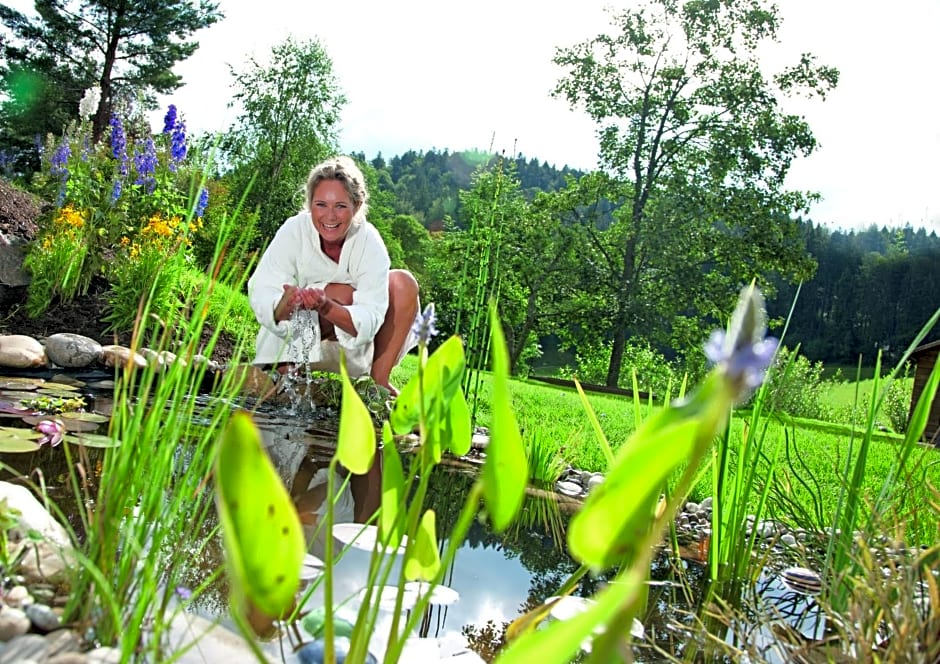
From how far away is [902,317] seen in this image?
1608 inches

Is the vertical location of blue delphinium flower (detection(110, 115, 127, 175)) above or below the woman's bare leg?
above

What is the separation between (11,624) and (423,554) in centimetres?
56

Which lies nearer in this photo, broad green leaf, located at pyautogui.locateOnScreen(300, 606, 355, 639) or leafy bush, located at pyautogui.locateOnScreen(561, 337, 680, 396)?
broad green leaf, located at pyautogui.locateOnScreen(300, 606, 355, 639)

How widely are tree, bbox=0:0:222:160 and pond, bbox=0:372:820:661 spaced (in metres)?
19.5

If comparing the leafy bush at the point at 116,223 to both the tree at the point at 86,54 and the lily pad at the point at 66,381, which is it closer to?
the lily pad at the point at 66,381

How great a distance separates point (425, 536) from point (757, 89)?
1959 centimetres

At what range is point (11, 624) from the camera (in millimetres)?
989

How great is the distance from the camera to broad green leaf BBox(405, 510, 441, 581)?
0.92 meters

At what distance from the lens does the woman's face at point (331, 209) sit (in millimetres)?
3787

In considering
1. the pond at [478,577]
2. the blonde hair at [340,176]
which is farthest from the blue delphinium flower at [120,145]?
the pond at [478,577]

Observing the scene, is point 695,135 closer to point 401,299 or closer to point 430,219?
point 401,299

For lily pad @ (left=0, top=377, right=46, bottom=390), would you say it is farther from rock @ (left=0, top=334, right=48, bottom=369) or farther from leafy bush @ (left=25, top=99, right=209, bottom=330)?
leafy bush @ (left=25, top=99, right=209, bottom=330)

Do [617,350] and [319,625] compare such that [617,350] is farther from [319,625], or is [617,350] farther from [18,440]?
[319,625]

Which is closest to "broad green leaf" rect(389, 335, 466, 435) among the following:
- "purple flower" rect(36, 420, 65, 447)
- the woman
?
"purple flower" rect(36, 420, 65, 447)
